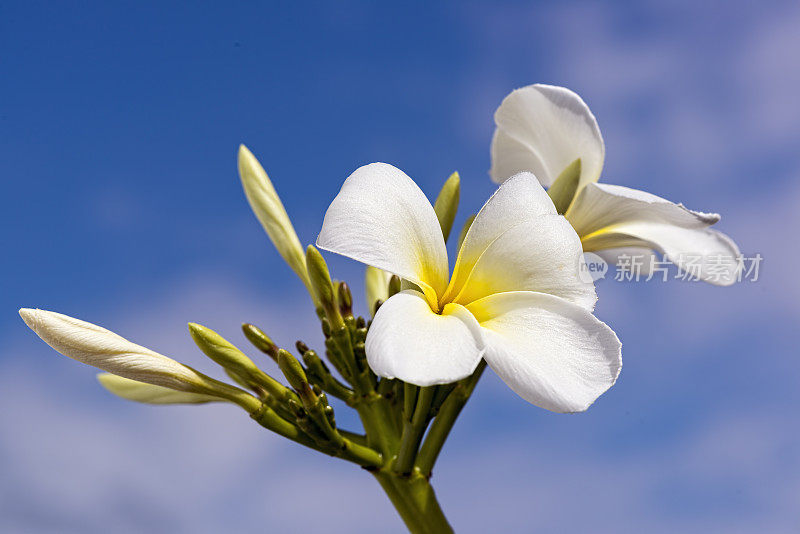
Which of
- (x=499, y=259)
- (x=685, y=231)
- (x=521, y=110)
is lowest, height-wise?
(x=499, y=259)

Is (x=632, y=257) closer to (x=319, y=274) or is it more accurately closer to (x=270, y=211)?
(x=319, y=274)

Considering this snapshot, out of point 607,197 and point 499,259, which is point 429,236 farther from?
point 607,197

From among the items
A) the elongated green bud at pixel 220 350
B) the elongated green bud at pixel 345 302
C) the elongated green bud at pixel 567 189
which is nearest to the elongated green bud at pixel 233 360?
the elongated green bud at pixel 220 350

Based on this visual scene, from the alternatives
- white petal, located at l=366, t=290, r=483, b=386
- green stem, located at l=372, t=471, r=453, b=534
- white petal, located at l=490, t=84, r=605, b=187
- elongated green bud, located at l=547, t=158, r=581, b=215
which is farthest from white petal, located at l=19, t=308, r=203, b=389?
white petal, located at l=490, t=84, r=605, b=187

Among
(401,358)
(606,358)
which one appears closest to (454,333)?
(401,358)

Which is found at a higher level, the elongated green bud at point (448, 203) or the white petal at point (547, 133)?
the white petal at point (547, 133)

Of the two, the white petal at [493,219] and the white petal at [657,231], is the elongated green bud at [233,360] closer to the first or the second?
the white petal at [493,219]

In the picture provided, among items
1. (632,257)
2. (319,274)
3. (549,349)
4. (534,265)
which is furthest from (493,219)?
(632,257)
